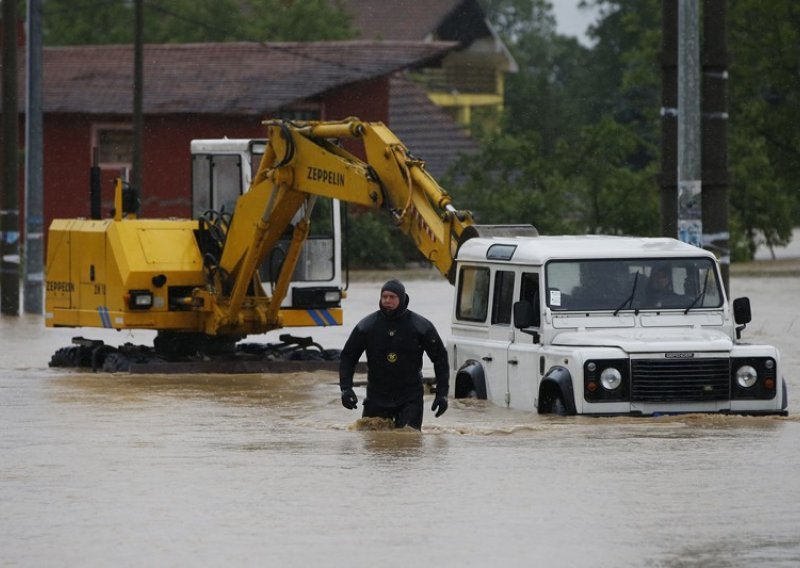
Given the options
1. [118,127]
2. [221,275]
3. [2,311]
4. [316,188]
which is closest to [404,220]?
[316,188]

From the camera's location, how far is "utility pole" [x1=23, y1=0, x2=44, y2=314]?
117ft

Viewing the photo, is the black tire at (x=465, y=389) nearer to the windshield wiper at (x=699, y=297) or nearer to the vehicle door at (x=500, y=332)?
the vehicle door at (x=500, y=332)

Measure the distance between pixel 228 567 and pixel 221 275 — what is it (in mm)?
14246

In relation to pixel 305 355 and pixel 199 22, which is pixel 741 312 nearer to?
pixel 305 355

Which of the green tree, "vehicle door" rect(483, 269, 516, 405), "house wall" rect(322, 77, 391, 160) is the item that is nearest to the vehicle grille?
"vehicle door" rect(483, 269, 516, 405)

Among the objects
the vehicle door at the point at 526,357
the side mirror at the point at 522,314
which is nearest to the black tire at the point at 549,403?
the vehicle door at the point at 526,357

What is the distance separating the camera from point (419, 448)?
15.0 meters

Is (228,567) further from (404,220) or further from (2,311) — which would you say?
(2,311)

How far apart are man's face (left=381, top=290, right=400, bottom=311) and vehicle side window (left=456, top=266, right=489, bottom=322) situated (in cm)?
282

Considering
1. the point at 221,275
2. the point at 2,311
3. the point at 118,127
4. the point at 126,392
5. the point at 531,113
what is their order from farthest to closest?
1. the point at 531,113
2. the point at 118,127
3. the point at 2,311
4. the point at 221,275
5. the point at 126,392

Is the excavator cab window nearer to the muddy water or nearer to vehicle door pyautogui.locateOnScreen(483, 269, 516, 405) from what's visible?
the muddy water

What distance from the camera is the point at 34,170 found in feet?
118

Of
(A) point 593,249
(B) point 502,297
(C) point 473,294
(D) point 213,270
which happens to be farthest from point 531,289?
(D) point 213,270

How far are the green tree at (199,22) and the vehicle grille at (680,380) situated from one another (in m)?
54.2
